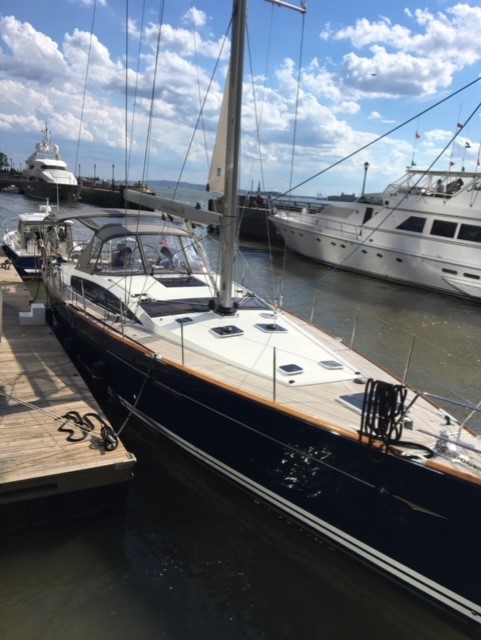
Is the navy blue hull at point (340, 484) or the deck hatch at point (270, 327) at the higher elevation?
the deck hatch at point (270, 327)

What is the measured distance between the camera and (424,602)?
16.0 feet

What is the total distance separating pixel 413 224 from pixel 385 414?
63.6 ft

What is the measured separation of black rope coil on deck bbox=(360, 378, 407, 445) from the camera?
177 inches

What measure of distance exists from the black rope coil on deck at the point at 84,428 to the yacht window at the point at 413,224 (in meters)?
19.0

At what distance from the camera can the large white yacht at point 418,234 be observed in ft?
67.1

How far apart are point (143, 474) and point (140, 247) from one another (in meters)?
4.37

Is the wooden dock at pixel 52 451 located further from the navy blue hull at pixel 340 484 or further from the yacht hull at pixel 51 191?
the yacht hull at pixel 51 191

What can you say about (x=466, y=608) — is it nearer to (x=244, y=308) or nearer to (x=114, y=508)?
(x=114, y=508)

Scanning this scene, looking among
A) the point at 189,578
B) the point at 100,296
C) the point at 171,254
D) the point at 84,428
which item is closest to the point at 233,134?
the point at 171,254

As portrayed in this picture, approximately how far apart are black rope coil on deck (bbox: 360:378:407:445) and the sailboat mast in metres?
3.58

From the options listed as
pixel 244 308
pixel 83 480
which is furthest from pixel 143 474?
pixel 244 308

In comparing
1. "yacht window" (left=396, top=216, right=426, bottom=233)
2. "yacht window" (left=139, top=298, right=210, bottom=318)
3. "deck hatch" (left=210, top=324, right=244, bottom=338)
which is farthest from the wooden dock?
"yacht window" (left=396, top=216, right=426, bottom=233)

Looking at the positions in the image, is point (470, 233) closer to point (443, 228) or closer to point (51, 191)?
point (443, 228)

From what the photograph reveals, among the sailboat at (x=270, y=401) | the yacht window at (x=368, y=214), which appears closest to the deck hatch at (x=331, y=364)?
the sailboat at (x=270, y=401)
